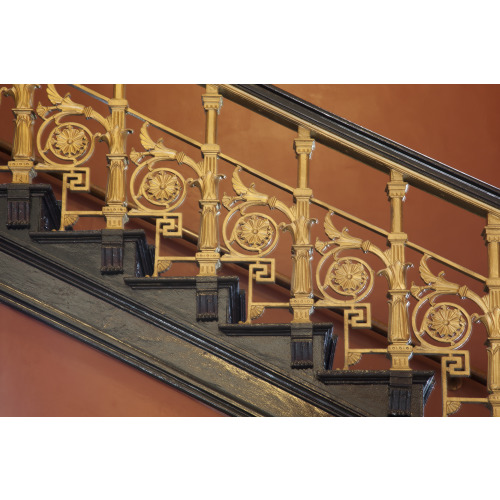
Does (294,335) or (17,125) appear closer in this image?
(294,335)

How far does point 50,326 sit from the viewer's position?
3.28 metres

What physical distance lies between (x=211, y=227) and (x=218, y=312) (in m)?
0.35

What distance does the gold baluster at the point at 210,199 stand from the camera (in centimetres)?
337

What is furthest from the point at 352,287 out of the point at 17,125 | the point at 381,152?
the point at 17,125

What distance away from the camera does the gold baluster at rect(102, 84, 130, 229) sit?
11.3 feet

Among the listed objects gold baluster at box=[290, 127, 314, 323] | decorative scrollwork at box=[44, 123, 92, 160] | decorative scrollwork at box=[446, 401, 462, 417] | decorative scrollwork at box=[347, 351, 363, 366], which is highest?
decorative scrollwork at box=[44, 123, 92, 160]

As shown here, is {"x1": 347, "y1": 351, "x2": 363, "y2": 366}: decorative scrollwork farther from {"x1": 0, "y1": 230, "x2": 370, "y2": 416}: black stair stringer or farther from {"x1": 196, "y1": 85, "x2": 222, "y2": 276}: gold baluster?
{"x1": 196, "y1": 85, "x2": 222, "y2": 276}: gold baluster

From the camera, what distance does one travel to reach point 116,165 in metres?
3.52

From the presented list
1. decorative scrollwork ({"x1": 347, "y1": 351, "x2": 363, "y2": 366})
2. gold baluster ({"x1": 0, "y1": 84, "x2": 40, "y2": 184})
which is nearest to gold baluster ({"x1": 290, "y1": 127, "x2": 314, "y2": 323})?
decorative scrollwork ({"x1": 347, "y1": 351, "x2": 363, "y2": 366})

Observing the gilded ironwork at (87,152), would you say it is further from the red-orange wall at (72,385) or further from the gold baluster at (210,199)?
the red-orange wall at (72,385)

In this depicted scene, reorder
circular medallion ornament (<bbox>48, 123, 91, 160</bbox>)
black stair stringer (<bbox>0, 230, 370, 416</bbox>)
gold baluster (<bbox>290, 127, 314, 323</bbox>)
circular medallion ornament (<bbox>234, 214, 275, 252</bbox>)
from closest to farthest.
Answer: black stair stringer (<bbox>0, 230, 370, 416</bbox>)
gold baluster (<bbox>290, 127, 314, 323</bbox>)
circular medallion ornament (<bbox>234, 214, 275, 252</bbox>)
circular medallion ornament (<bbox>48, 123, 91, 160</bbox>)

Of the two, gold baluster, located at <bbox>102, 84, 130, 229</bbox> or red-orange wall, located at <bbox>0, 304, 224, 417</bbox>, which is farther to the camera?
gold baluster, located at <bbox>102, 84, 130, 229</bbox>

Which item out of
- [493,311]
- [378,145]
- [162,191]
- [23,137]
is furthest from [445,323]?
[23,137]

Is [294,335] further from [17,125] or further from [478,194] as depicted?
[17,125]
